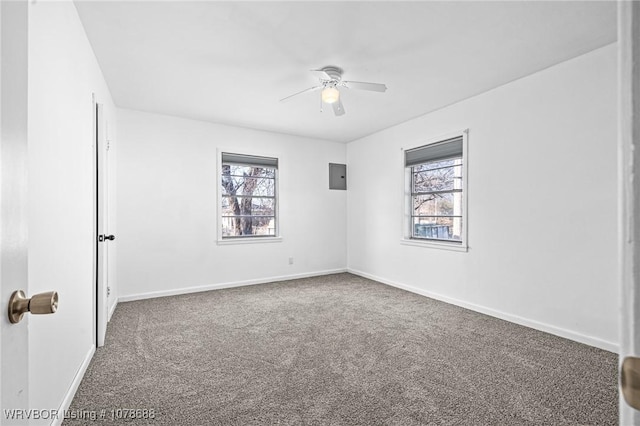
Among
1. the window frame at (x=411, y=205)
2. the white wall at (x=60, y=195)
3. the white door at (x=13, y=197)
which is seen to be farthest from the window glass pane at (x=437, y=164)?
the white door at (x=13, y=197)

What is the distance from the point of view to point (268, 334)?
3082mm

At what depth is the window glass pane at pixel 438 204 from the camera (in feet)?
13.8

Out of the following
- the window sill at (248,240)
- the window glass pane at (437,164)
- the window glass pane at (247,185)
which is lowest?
the window sill at (248,240)

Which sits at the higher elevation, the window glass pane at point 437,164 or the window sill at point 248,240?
the window glass pane at point 437,164

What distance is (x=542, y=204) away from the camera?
314 cm

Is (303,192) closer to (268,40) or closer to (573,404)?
(268,40)

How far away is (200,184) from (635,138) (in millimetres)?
4872

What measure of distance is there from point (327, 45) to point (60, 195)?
7.03 ft

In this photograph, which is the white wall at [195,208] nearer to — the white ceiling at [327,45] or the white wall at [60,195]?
the white ceiling at [327,45]

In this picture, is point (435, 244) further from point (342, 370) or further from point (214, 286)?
point (214, 286)

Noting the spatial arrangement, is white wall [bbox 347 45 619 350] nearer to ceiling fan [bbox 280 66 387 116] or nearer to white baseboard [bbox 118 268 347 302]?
ceiling fan [bbox 280 66 387 116]

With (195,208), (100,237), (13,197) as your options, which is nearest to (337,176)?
(195,208)

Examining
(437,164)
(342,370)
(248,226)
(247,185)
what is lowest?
(342,370)

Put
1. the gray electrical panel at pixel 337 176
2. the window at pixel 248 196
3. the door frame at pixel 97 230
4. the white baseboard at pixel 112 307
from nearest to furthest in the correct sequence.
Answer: the door frame at pixel 97 230 → the white baseboard at pixel 112 307 → the window at pixel 248 196 → the gray electrical panel at pixel 337 176
